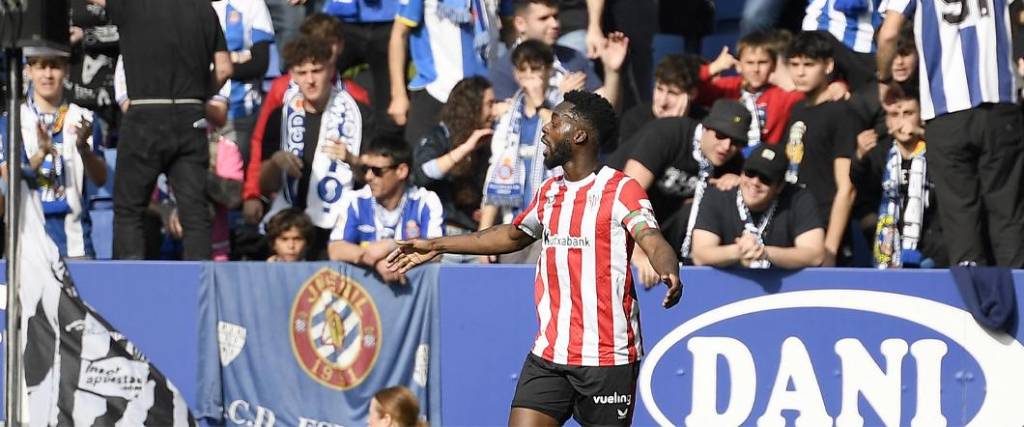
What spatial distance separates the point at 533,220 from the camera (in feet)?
22.3

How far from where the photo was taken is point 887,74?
9250 millimetres

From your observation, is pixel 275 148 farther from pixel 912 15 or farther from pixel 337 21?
pixel 912 15

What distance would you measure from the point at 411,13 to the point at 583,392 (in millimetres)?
4948

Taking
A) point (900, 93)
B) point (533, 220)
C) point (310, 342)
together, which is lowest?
point (310, 342)

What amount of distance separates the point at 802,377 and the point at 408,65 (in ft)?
14.1

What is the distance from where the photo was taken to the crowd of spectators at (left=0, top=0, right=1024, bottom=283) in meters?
8.56

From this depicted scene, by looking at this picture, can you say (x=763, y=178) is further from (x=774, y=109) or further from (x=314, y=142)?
(x=314, y=142)

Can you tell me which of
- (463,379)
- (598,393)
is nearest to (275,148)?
(463,379)

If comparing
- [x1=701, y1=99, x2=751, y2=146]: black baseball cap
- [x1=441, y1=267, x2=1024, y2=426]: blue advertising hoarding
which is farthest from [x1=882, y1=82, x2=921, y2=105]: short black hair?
[x1=441, y1=267, x2=1024, y2=426]: blue advertising hoarding

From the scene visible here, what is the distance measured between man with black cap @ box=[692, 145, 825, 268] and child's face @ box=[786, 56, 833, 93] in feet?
3.65

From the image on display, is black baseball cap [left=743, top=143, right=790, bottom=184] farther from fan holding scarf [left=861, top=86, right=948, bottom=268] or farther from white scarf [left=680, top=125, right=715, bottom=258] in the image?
fan holding scarf [left=861, top=86, right=948, bottom=268]

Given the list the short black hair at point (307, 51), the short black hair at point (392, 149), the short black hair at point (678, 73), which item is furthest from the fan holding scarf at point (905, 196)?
the short black hair at point (307, 51)

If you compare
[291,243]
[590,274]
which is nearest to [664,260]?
[590,274]

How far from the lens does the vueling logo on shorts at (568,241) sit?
658 centimetres
